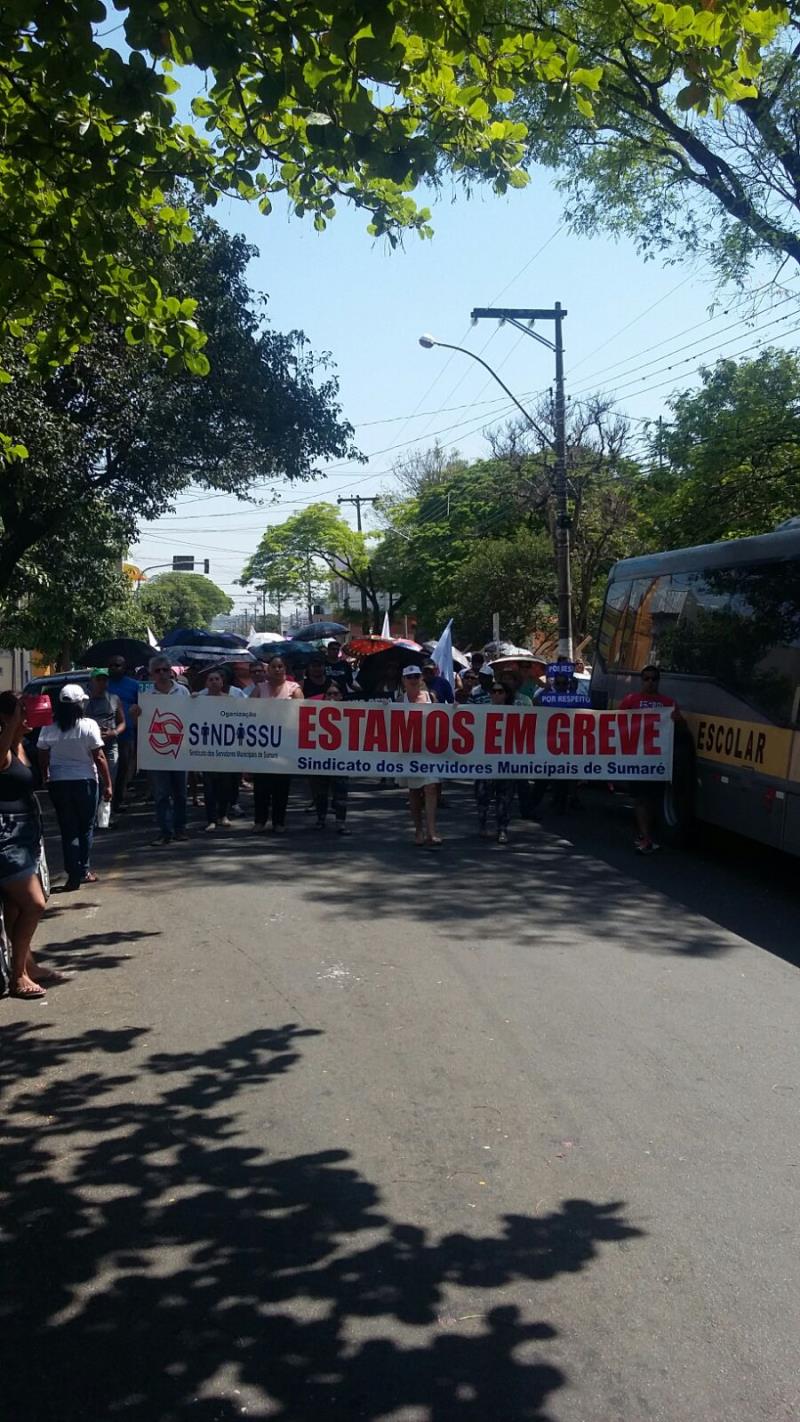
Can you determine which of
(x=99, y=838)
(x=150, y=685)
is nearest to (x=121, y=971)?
(x=99, y=838)

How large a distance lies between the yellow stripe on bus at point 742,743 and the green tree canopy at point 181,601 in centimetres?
4031

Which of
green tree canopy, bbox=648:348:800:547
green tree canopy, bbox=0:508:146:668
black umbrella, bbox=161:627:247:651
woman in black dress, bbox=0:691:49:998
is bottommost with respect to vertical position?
woman in black dress, bbox=0:691:49:998

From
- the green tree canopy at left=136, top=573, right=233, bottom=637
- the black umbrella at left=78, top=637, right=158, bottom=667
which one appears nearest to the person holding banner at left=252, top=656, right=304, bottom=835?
the black umbrella at left=78, top=637, right=158, bottom=667

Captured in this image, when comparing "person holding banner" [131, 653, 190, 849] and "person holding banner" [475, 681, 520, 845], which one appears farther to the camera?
"person holding banner" [475, 681, 520, 845]

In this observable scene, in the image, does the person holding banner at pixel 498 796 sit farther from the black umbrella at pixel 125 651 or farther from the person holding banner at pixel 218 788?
the black umbrella at pixel 125 651

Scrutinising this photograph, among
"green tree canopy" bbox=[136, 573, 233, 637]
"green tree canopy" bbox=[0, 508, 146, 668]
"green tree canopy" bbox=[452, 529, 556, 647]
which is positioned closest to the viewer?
"green tree canopy" bbox=[0, 508, 146, 668]

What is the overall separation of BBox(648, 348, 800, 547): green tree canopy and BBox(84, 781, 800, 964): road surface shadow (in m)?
7.42

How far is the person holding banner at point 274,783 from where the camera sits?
1370 cm

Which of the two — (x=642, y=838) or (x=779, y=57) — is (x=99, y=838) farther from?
(x=779, y=57)

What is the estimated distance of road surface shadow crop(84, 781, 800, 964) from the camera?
30.8 ft

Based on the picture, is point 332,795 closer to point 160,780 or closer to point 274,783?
point 274,783

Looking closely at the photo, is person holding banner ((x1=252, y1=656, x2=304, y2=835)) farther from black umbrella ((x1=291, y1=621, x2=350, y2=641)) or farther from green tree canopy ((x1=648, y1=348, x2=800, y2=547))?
black umbrella ((x1=291, y1=621, x2=350, y2=641))

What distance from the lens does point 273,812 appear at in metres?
13.8

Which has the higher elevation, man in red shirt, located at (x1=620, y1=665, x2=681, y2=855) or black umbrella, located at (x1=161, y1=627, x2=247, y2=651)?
black umbrella, located at (x1=161, y1=627, x2=247, y2=651)
